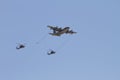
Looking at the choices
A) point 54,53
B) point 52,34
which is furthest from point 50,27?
point 54,53

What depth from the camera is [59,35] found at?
202 feet

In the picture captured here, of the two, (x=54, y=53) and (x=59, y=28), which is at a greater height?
(x=59, y=28)

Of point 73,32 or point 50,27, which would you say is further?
point 73,32

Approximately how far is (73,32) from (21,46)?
12.8m

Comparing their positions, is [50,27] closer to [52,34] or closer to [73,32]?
[52,34]

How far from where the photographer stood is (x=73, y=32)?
220 ft

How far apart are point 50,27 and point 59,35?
8.03 ft

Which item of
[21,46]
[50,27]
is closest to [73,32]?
[50,27]

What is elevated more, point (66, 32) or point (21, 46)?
point (66, 32)

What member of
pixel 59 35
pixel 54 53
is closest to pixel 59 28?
pixel 59 35

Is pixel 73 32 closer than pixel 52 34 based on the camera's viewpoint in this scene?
No

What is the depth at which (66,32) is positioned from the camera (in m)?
64.6

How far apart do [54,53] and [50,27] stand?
5438 mm

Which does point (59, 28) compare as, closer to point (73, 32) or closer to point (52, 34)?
point (52, 34)
